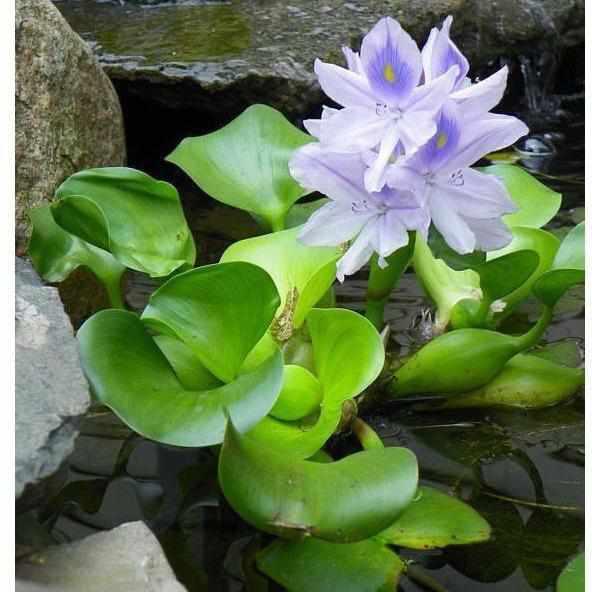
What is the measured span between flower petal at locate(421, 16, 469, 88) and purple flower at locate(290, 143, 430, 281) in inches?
4.8

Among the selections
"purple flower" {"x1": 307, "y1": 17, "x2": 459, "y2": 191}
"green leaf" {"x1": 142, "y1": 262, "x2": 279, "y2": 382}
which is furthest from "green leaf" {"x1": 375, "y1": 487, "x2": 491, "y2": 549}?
"purple flower" {"x1": 307, "y1": 17, "x2": 459, "y2": 191}

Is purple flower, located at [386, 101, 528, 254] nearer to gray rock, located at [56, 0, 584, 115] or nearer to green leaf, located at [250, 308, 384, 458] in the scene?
green leaf, located at [250, 308, 384, 458]

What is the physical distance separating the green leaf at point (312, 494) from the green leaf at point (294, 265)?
34cm

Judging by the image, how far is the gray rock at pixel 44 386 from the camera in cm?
80

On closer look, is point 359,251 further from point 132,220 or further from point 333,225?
point 132,220

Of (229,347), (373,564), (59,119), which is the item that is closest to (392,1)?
(59,119)

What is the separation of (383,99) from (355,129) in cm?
4

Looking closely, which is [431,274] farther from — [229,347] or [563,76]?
[563,76]

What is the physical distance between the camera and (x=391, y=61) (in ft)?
3.21

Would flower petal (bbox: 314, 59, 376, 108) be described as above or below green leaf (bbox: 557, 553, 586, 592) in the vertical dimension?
above

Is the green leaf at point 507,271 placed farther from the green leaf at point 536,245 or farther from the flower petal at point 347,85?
the flower petal at point 347,85

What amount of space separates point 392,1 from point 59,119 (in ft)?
4.84

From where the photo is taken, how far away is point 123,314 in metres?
1.11

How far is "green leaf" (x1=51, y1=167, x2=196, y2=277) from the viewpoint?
4.07 ft
